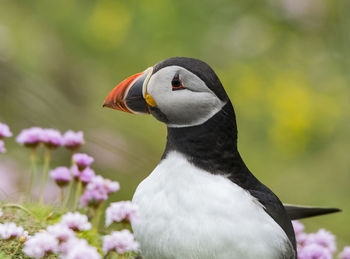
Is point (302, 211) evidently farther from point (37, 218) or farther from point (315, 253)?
point (37, 218)

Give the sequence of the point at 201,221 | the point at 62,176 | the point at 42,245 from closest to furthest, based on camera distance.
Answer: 1. the point at 42,245
2. the point at 201,221
3. the point at 62,176

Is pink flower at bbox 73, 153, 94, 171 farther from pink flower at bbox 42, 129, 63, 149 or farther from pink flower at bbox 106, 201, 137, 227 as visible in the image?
pink flower at bbox 106, 201, 137, 227

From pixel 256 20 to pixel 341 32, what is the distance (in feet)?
4.37

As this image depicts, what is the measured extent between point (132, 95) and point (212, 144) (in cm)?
46

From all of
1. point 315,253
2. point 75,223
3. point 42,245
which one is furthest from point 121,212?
point 315,253

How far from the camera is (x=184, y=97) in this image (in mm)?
2732

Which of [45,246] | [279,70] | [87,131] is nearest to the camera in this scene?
[45,246]

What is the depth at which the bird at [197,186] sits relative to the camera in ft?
8.21

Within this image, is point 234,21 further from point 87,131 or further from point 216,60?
point 87,131

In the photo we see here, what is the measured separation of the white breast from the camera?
97.9 inches

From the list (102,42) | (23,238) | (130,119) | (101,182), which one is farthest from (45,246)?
(102,42)

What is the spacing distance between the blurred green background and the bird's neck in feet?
13.7

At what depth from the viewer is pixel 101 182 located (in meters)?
3.15

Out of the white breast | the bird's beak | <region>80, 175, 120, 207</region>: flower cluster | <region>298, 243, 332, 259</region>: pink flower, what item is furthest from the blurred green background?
the white breast
